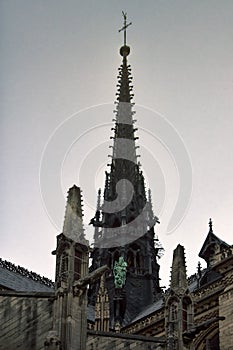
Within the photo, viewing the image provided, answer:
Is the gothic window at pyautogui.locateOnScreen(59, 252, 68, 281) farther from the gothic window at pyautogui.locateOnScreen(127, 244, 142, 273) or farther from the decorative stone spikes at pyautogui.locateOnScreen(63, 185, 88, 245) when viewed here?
the gothic window at pyautogui.locateOnScreen(127, 244, 142, 273)

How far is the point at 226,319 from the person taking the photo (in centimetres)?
2847

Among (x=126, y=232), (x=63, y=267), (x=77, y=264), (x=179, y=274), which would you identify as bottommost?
(x=63, y=267)

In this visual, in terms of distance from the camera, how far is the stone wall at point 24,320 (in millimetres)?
17328

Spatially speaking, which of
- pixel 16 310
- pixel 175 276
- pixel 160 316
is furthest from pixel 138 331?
pixel 16 310

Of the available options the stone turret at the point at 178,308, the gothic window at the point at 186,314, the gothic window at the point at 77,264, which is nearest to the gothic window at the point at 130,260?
the stone turret at the point at 178,308

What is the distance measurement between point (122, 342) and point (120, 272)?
2627 cm

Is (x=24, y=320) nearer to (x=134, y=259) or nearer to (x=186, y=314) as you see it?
(x=186, y=314)

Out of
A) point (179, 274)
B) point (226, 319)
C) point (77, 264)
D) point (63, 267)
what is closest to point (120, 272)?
point (226, 319)

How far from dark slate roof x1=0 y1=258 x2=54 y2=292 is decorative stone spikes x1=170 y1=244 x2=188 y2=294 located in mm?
16061

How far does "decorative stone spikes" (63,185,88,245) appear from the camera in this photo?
60.2 feet

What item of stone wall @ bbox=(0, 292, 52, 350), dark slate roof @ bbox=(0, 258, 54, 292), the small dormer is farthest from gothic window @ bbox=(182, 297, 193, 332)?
dark slate roof @ bbox=(0, 258, 54, 292)

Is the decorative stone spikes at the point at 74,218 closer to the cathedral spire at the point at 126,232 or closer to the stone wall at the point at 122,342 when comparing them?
the stone wall at the point at 122,342

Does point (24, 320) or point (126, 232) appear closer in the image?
point (24, 320)

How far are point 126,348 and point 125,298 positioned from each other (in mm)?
25375
